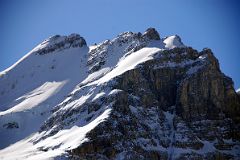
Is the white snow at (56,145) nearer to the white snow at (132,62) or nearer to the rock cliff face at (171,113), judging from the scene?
the rock cliff face at (171,113)

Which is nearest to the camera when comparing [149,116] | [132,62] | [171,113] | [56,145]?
[56,145]

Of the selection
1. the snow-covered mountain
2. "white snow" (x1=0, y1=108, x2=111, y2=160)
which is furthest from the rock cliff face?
"white snow" (x1=0, y1=108, x2=111, y2=160)

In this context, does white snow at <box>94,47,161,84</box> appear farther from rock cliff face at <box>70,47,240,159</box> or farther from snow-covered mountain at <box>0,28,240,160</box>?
rock cliff face at <box>70,47,240,159</box>

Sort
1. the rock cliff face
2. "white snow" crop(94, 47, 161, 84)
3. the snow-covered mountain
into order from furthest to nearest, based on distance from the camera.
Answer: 1. "white snow" crop(94, 47, 161, 84)
2. the snow-covered mountain
3. the rock cliff face

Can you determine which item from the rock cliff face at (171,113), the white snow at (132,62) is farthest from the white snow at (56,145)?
the white snow at (132,62)

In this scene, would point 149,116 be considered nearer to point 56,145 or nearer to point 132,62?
point 56,145

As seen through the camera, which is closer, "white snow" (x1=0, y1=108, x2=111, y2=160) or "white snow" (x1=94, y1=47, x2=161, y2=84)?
"white snow" (x1=0, y1=108, x2=111, y2=160)

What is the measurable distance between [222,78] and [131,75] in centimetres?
2894

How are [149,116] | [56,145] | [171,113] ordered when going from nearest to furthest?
[56,145]
[149,116]
[171,113]

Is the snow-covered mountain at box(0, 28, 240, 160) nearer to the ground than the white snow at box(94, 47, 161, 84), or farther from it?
nearer to the ground

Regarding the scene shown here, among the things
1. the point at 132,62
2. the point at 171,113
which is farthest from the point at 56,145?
the point at 132,62

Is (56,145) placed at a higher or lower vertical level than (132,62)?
lower

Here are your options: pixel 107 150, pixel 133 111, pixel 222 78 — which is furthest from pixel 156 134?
pixel 222 78

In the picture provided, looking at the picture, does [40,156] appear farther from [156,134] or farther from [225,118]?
[225,118]
